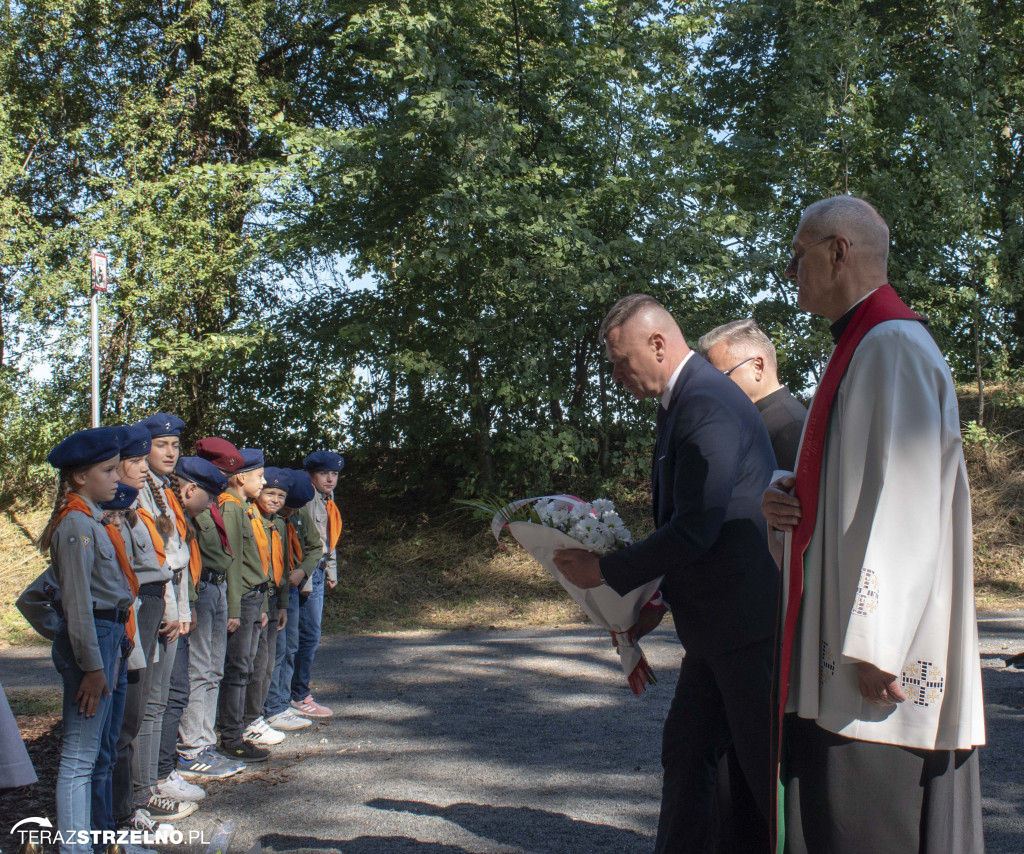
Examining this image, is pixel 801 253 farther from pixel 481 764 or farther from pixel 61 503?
pixel 481 764

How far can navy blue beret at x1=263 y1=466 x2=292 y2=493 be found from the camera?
653 cm

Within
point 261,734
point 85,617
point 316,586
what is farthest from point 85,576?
point 316,586

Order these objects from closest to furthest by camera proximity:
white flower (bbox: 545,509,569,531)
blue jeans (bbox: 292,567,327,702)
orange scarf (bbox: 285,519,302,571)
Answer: white flower (bbox: 545,509,569,531) < orange scarf (bbox: 285,519,302,571) < blue jeans (bbox: 292,567,327,702)

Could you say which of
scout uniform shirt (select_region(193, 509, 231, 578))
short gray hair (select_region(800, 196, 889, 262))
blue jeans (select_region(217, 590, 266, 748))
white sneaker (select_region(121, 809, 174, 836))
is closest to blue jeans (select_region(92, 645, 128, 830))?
white sneaker (select_region(121, 809, 174, 836))

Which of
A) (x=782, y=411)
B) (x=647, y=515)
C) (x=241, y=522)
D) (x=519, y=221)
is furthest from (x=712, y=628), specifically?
(x=647, y=515)

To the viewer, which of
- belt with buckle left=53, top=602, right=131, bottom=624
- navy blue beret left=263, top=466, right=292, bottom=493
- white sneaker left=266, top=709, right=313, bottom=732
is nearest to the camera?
belt with buckle left=53, top=602, right=131, bottom=624

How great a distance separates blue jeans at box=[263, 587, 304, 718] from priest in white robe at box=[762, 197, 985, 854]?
16.9 feet

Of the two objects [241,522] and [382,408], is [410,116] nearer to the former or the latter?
[382,408]

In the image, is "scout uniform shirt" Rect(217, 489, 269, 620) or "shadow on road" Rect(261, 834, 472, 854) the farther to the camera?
"scout uniform shirt" Rect(217, 489, 269, 620)

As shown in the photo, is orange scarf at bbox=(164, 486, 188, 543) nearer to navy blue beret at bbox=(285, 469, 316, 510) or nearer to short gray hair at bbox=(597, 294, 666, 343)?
navy blue beret at bbox=(285, 469, 316, 510)

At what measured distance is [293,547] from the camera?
7000 millimetres

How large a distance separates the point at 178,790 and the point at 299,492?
2368 millimetres

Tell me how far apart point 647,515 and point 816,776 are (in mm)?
14333

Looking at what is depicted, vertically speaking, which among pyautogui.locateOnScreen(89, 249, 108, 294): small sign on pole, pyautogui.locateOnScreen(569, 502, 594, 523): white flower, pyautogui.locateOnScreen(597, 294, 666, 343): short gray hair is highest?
pyautogui.locateOnScreen(89, 249, 108, 294): small sign on pole
